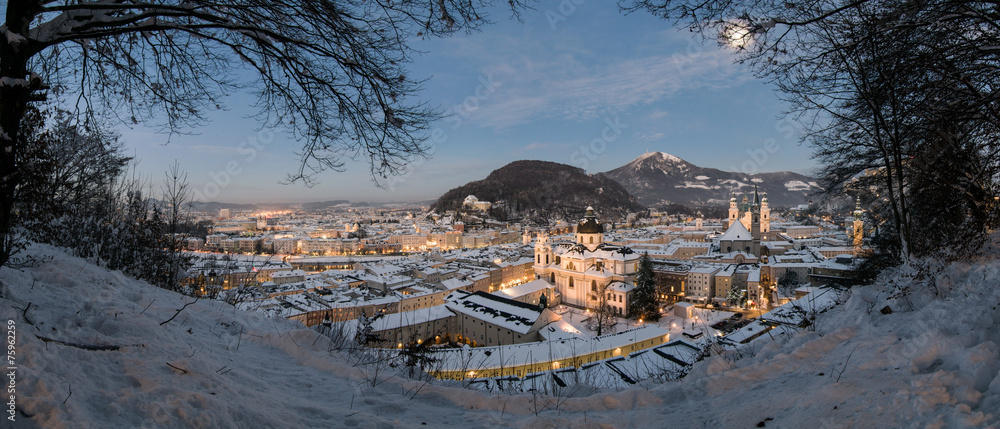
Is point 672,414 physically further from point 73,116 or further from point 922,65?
point 73,116

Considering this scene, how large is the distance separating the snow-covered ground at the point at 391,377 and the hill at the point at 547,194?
114m

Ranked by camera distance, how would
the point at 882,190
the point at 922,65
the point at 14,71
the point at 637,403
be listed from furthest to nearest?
the point at 882,190
the point at 922,65
the point at 637,403
the point at 14,71

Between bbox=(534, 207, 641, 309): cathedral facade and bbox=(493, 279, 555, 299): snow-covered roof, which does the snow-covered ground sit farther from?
bbox=(534, 207, 641, 309): cathedral facade

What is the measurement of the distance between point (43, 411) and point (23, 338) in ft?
1.79

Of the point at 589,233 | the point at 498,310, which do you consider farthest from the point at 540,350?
the point at 589,233

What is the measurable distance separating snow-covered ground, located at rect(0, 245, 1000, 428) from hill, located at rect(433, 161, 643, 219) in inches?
4493

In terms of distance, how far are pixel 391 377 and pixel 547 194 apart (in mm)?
→ 131234

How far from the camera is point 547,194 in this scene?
13300 cm

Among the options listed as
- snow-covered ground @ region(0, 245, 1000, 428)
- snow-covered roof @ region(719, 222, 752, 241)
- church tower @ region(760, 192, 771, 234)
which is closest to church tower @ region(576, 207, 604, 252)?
snow-covered roof @ region(719, 222, 752, 241)

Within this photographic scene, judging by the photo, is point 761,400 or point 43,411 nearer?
point 43,411

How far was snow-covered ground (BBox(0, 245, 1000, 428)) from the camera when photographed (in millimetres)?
1711

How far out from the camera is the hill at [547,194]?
122125 mm

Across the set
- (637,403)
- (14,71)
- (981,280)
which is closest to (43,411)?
(14,71)

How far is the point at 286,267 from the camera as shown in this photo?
3681 centimetres
